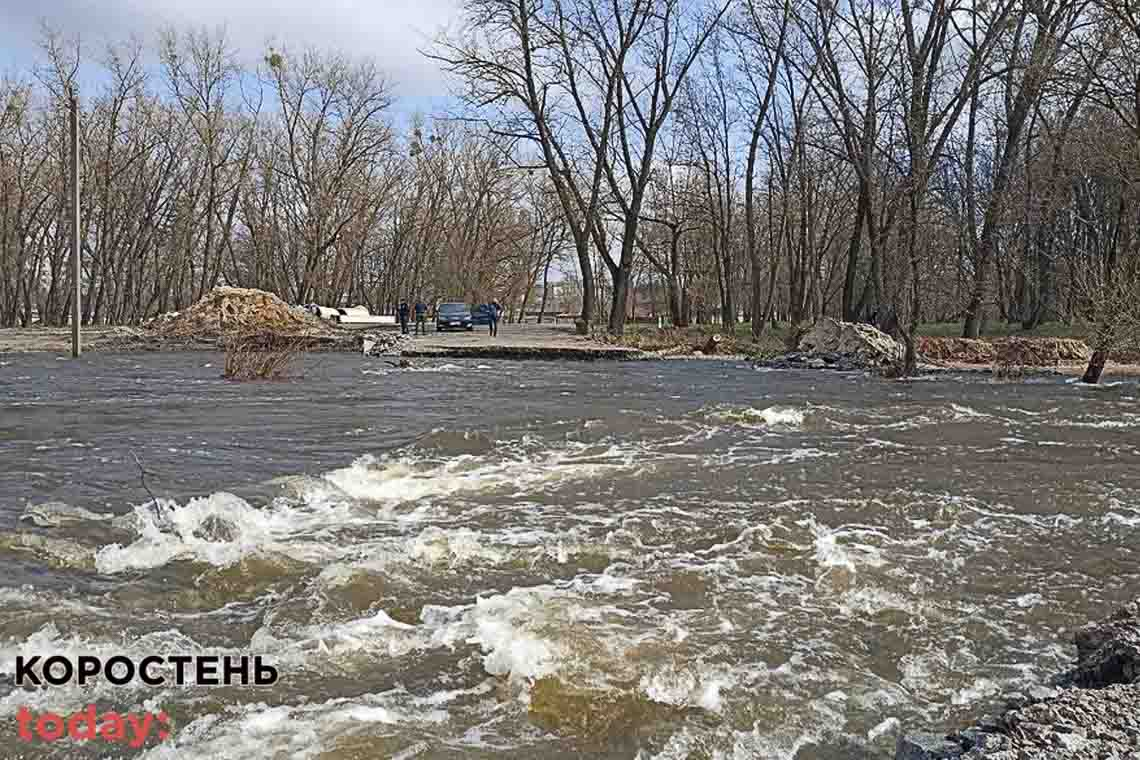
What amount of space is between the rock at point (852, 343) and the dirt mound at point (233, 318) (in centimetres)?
1709

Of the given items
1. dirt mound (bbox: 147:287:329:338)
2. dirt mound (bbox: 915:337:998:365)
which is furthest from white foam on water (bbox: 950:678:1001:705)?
dirt mound (bbox: 147:287:329:338)

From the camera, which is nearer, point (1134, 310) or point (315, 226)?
point (1134, 310)

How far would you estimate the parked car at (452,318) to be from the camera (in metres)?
43.2

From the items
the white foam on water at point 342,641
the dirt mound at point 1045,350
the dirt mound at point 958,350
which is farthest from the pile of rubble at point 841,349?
the white foam on water at point 342,641

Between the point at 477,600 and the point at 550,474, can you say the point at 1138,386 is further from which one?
the point at 477,600

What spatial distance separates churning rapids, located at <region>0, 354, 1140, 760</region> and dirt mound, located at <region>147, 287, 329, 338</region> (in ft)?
66.3

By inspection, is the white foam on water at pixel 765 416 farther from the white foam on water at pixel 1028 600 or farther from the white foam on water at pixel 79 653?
the white foam on water at pixel 79 653

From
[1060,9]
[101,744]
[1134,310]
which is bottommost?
[101,744]

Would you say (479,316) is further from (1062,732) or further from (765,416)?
(1062,732)

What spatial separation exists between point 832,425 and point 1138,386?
1104 cm

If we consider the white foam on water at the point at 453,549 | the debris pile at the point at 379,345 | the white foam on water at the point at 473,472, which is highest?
the debris pile at the point at 379,345

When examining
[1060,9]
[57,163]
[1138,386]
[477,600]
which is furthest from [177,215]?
[477,600]

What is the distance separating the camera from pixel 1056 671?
4.53 m

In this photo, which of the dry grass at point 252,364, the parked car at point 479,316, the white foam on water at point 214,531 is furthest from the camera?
the parked car at point 479,316
